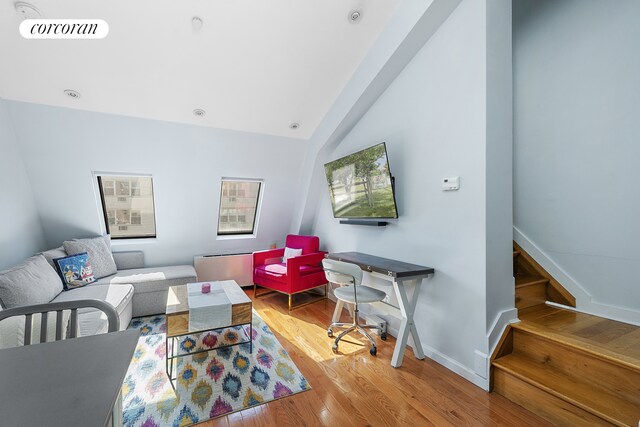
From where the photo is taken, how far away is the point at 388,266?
2.61 m

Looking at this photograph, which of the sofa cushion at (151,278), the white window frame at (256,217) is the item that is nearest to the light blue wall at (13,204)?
the sofa cushion at (151,278)

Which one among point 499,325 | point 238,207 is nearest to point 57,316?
point 499,325

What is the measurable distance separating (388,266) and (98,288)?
10.5ft

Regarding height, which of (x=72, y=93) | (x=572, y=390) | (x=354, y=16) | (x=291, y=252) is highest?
(x=354, y=16)

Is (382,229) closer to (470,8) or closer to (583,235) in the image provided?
(583,235)

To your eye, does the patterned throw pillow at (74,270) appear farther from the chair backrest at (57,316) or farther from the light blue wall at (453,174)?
the light blue wall at (453,174)

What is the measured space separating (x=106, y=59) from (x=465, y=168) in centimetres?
330

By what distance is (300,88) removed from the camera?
10.5ft

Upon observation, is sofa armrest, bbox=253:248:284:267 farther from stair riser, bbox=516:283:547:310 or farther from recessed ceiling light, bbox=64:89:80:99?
stair riser, bbox=516:283:547:310

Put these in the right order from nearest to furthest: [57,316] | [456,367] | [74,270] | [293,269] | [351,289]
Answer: [57,316]
[456,367]
[351,289]
[74,270]
[293,269]

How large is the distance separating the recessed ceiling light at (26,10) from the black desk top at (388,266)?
3292 millimetres

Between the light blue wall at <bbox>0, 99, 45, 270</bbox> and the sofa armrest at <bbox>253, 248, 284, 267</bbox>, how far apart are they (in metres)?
2.71

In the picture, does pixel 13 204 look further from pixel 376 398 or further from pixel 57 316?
pixel 376 398

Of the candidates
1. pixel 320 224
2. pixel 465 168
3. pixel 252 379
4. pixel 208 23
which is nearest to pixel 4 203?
pixel 208 23
